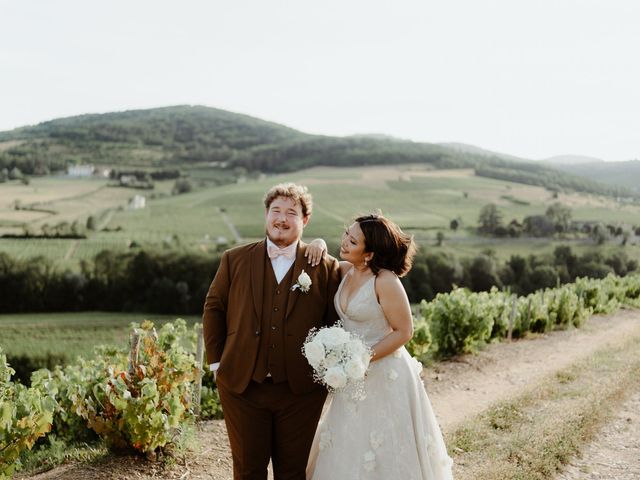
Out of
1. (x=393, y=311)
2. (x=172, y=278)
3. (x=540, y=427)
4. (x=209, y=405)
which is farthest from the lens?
(x=172, y=278)

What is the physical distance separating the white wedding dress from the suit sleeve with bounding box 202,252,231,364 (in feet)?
2.53

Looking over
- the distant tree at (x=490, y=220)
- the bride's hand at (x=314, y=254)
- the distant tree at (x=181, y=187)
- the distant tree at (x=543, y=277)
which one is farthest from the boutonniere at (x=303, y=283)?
the distant tree at (x=181, y=187)

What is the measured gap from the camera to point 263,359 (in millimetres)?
3428

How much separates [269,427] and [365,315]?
930mm

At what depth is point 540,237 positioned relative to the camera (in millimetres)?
72375

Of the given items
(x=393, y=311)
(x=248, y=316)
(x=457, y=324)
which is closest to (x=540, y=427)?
(x=393, y=311)

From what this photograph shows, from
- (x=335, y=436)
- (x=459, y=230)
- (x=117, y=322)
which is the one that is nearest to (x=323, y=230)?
(x=459, y=230)

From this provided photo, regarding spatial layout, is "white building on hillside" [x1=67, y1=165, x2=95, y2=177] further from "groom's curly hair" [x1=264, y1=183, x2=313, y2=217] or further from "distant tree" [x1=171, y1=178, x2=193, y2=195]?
"groom's curly hair" [x1=264, y1=183, x2=313, y2=217]

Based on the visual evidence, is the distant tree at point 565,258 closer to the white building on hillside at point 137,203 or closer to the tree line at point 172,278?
the tree line at point 172,278

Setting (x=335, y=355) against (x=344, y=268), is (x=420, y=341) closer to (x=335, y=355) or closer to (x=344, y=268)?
(x=344, y=268)

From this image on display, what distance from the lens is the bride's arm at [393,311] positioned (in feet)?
12.0

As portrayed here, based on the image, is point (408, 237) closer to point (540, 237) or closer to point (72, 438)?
point (72, 438)

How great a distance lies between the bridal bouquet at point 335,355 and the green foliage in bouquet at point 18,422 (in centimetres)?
205

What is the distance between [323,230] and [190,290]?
18.8 metres
